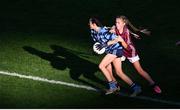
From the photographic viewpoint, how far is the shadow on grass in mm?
12391

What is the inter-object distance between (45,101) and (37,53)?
11.6 ft

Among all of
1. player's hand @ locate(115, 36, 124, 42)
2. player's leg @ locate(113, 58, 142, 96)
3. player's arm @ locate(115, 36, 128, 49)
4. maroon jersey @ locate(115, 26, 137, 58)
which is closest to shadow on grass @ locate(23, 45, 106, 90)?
player's leg @ locate(113, 58, 142, 96)

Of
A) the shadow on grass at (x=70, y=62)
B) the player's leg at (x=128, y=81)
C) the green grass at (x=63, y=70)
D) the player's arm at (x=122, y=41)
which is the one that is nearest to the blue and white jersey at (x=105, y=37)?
the player's arm at (x=122, y=41)

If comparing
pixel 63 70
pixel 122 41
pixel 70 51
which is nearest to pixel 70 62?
pixel 63 70

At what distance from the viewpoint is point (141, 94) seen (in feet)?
36.9

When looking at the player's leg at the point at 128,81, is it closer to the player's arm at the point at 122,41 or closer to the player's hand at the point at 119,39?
the player's arm at the point at 122,41

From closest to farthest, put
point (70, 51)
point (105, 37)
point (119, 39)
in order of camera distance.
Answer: point (119, 39) < point (105, 37) < point (70, 51)

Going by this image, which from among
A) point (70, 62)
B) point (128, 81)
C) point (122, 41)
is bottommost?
point (70, 62)

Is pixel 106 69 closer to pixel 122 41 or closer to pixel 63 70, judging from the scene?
pixel 122 41

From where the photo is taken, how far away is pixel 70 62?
44.0 ft

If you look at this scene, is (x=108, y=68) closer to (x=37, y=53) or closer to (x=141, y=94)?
(x=141, y=94)

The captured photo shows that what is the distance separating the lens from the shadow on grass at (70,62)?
12.4m

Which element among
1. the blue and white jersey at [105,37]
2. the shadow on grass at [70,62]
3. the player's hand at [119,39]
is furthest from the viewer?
the shadow on grass at [70,62]

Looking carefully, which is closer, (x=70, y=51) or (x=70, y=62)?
(x=70, y=62)
